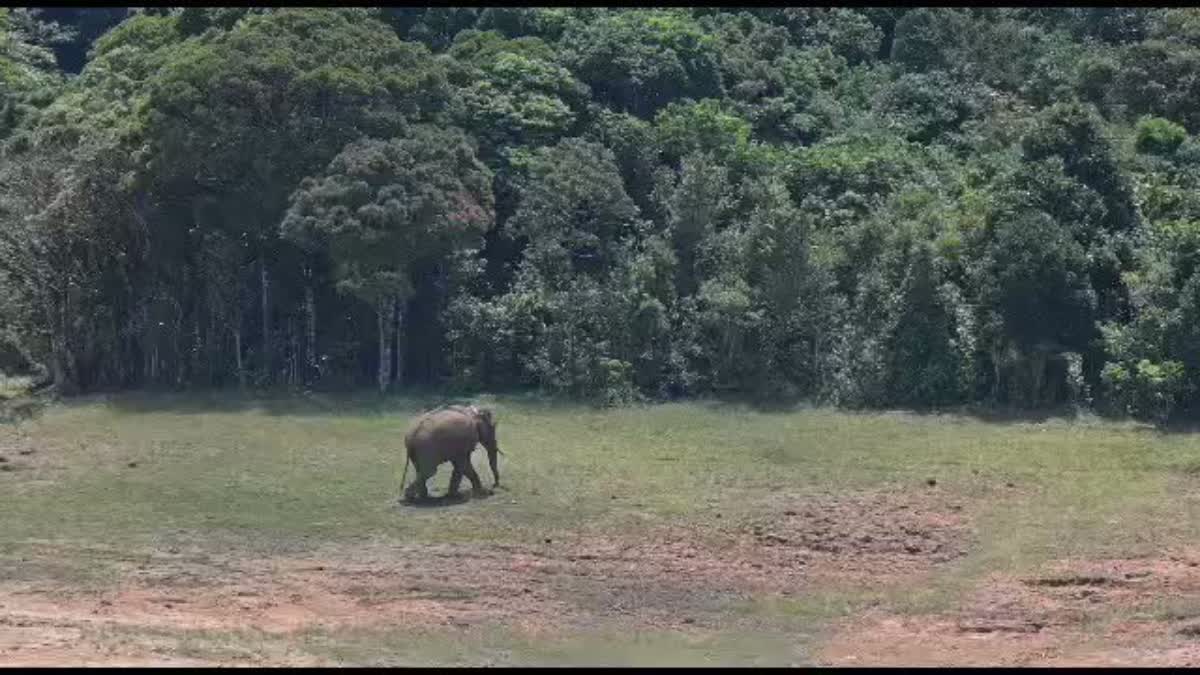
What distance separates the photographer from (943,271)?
33.6 meters

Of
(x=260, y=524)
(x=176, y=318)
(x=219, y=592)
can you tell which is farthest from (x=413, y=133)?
(x=219, y=592)

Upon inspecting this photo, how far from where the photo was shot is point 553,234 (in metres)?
35.7

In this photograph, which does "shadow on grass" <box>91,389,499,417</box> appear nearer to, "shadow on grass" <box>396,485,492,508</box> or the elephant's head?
the elephant's head

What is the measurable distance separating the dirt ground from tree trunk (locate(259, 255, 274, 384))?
40.4 feet

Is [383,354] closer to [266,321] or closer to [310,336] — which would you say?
[310,336]

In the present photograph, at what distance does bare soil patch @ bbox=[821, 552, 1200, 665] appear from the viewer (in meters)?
19.0

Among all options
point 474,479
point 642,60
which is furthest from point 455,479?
point 642,60

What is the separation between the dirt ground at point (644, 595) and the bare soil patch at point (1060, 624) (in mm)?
30

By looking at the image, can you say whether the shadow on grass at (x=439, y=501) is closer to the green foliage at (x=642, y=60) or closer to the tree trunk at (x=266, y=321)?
the tree trunk at (x=266, y=321)

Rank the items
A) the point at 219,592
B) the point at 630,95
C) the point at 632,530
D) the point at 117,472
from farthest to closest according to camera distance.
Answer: the point at 630,95, the point at 117,472, the point at 632,530, the point at 219,592

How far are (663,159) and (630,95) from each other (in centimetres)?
322

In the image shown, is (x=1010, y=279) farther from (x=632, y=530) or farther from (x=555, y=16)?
(x=555, y=16)

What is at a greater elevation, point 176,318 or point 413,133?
point 413,133

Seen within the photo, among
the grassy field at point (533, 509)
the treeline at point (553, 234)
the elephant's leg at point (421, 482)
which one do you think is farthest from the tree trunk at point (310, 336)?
the elephant's leg at point (421, 482)
